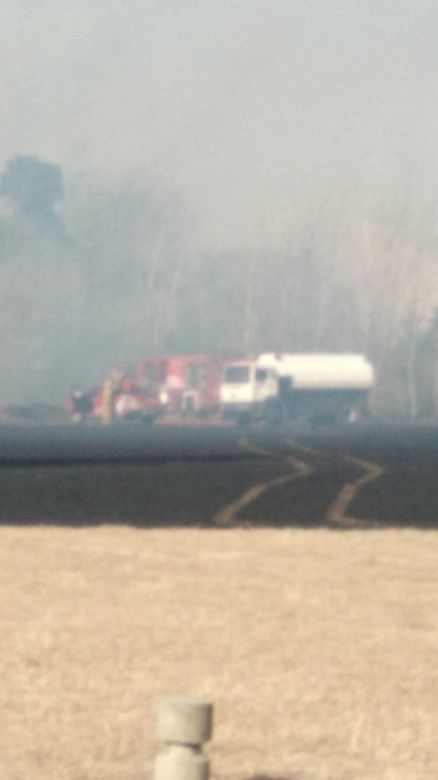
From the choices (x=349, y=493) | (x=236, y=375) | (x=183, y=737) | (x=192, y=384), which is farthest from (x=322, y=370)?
(x=183, y=737)

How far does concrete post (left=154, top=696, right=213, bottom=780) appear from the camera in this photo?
18.7 ft

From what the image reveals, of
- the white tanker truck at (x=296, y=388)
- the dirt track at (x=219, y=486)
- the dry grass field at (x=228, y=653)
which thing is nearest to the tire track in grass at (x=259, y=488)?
the dirt track at (x=219, y=486)

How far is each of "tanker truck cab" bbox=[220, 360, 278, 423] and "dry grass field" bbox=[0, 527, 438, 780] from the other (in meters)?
66.0

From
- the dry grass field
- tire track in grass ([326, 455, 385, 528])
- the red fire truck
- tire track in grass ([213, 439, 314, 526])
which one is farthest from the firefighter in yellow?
the dry grass field

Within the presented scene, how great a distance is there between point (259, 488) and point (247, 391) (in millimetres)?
55101

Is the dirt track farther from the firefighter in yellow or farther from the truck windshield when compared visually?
the truck windshield

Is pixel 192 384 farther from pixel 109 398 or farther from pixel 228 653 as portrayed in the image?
pixel 228 653

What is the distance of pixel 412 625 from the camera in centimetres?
1419

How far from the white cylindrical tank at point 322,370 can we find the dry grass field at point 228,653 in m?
68.1

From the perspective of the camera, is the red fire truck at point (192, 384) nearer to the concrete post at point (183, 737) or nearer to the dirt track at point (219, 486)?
the dirt track at point (219, 486)

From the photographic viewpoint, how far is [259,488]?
31.3 metres

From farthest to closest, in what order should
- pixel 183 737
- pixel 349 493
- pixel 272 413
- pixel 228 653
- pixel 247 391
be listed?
pixel 272 413 → pixel 247 391 → pixel 349 493 → pixel 228 653 → pixel 183 737

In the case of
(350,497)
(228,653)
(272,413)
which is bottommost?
(228,653)

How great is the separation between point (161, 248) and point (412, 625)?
577 feet
